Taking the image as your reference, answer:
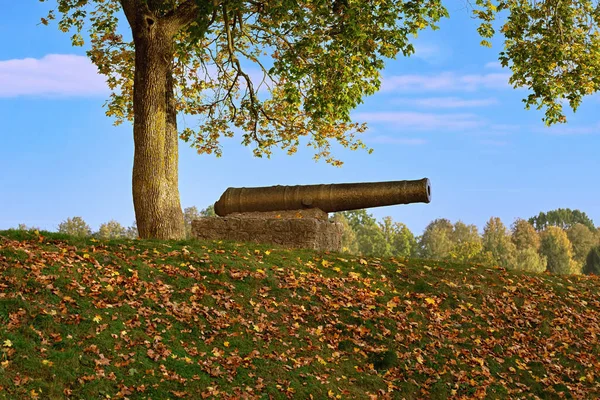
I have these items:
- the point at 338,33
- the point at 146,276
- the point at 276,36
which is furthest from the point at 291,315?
the point at 276,36

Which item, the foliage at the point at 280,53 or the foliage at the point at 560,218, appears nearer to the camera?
the foliage at the point at 280,53

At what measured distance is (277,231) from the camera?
56.5 feet

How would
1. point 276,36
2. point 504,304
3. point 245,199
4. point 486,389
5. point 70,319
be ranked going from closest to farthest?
1. point 70,319
2. point 486,389
3. point 504,304
4. point 245,199
5. point 276,36

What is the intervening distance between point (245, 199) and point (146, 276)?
6739 millimetres

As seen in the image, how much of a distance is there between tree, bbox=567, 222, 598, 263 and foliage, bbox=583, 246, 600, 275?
5.16m

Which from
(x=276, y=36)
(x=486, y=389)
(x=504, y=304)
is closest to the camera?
(x=486, y=389)

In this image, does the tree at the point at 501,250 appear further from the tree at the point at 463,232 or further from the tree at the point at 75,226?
the tree at the point at 75,226

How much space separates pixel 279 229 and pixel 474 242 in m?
52.5

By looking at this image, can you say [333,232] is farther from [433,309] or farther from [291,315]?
[291,315]

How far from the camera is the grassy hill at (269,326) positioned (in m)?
9.72

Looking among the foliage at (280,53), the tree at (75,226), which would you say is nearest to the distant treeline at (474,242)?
the tree at (75,226)

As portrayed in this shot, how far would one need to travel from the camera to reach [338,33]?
59.6ft

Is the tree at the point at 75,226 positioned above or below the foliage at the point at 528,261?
above

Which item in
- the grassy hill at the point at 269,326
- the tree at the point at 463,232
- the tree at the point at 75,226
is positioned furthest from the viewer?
the tree at the point at 463,232
